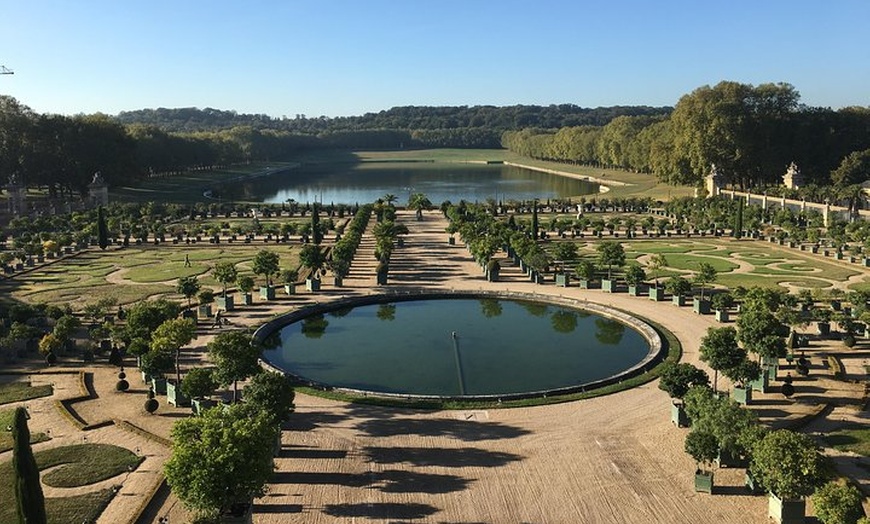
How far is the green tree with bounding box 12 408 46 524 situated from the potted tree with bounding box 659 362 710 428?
63.0ft

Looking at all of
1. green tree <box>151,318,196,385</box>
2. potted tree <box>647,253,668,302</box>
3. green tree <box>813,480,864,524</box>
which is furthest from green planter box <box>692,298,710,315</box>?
green tree <box>151,318,196,385</box>

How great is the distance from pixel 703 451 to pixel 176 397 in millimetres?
18543

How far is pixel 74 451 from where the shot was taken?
73.1 feet

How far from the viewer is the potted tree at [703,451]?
19.3 metres

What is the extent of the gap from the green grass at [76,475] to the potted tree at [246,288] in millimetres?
18829

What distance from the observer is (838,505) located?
1586 centimetres

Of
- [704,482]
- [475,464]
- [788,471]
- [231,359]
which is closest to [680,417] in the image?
[704,482]

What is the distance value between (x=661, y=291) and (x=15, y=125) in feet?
286

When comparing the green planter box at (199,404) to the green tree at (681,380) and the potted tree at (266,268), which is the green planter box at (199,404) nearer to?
the green tree at (681,380)

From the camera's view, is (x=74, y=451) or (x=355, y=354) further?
(x=355, y=354)

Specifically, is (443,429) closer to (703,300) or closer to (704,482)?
(704,482)

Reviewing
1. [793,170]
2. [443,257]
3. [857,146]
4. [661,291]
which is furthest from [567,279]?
[857,146]

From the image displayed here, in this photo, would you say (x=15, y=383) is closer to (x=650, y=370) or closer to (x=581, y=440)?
(x=581, y=440)

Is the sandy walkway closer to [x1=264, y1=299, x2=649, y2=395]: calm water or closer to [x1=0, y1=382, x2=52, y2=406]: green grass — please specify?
[x1=0, y1=382, x2=52, y2=406]: green grass
